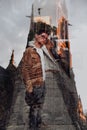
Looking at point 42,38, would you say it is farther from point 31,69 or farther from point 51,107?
point 51,107

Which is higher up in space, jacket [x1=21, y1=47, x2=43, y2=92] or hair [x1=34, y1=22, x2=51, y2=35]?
hair [x1=34, y1=22, x2=51, y2=35]

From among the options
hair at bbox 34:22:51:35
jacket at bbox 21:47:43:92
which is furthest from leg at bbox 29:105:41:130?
hair at bbox 34:22:51:35

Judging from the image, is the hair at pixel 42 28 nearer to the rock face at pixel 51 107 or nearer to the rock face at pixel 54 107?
the rock face at pixel 51 107

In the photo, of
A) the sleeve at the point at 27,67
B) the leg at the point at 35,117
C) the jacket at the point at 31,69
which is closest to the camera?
the leg at the point at 35,117

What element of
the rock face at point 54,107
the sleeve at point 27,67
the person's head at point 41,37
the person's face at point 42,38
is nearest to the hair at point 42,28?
the person's head at point 41,37

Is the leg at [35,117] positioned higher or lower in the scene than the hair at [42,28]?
lower

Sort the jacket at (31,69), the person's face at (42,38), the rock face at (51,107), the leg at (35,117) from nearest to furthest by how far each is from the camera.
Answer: the leg at (35,117), the rock face at (51,107), the jacket at (31,69), the person's face at (42,38)

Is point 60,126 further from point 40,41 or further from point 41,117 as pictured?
point 40,41

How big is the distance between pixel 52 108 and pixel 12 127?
216 inches

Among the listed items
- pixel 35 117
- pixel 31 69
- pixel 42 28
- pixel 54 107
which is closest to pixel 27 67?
pixel 31 69

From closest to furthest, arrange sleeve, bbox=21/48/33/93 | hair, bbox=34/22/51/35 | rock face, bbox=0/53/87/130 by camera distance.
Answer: rock face, bbox=0/53/87/130 < sleeve, bbox=21/48/33/93 < hair, bbox=34/22/51/35

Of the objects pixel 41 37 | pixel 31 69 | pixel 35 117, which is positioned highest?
pixel 41 37

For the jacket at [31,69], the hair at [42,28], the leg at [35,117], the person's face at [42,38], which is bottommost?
the leg at [35,117]

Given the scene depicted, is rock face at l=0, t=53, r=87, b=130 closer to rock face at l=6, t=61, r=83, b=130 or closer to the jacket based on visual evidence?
rock face at l=6, t=61, r=83, b=130
